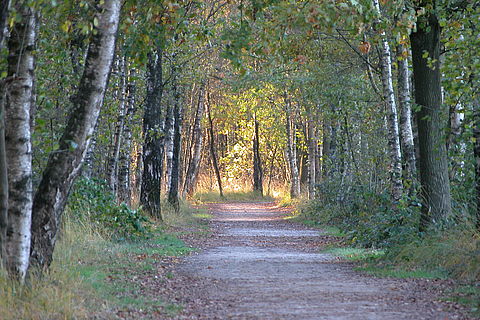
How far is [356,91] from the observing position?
27062mm

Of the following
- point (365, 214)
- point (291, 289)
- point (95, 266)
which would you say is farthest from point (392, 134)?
point (95, 266)

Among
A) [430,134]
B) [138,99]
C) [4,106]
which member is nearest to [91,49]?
[4,106]

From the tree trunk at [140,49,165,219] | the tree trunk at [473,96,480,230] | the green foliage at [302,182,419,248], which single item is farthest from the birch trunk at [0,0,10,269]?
the tree trunk at [140,49,165,219]

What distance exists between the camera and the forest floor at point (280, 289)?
31.1ft

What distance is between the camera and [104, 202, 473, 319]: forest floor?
948cm

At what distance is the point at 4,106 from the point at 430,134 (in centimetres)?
885

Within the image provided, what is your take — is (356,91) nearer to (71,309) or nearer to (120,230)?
(120,230)

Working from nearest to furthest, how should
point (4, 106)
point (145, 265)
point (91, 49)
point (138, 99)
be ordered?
point (4, 106)
point (91, 49)
point (145, 265)
point (138, 99)

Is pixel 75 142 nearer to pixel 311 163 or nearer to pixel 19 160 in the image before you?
pixel 19 160

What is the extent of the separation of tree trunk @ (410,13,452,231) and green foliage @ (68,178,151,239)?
6604 millimetres

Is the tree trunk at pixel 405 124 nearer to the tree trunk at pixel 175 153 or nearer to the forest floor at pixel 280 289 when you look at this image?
the forest floor at pixel 280 289

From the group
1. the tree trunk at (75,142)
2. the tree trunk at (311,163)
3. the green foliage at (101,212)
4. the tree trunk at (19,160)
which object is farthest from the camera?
the tree trunk at (311,163)

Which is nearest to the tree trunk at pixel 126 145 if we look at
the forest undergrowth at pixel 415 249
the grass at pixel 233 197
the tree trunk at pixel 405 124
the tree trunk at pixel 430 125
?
the forest undergrowth at pixel 415 249

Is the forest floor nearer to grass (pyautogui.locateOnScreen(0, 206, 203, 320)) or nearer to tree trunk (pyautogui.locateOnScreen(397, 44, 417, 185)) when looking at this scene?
grass (pyautogui.locateOnScreen(0, 206, 203, 320))
